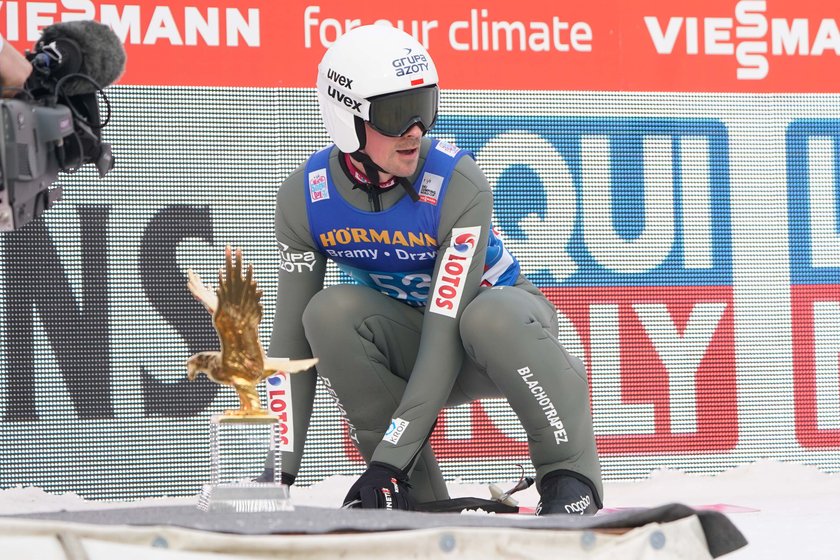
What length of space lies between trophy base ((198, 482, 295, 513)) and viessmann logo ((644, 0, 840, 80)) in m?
2.42

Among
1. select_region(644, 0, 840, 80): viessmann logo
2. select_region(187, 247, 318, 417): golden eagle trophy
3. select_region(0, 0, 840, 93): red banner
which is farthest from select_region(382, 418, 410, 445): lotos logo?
select_region(644, 0, 840, 80): viessmann logo

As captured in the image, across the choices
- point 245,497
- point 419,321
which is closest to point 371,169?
point 419,321

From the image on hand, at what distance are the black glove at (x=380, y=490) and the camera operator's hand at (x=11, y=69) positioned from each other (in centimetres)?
83

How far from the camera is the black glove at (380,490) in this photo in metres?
1.93

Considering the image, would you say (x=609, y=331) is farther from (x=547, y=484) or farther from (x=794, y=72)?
(x=547, y=484)

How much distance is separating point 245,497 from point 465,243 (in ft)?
2.58

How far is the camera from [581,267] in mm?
3465

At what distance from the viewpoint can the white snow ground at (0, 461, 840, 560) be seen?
273 cm

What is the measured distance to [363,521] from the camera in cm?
133

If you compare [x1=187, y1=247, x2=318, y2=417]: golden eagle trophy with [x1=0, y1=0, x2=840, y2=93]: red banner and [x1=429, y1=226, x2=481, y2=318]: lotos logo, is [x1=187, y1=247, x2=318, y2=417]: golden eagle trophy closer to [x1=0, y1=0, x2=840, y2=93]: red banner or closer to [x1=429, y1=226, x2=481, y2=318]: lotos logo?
[x1=429, y1=226, x2=481, y2=318]: lotos logo

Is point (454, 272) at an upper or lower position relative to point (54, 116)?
lower

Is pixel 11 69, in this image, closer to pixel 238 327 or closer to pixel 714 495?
pixel 238 327

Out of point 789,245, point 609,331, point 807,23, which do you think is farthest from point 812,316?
point 807,23

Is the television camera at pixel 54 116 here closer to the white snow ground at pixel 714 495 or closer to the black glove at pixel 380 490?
the black glove at pixel 380 490
